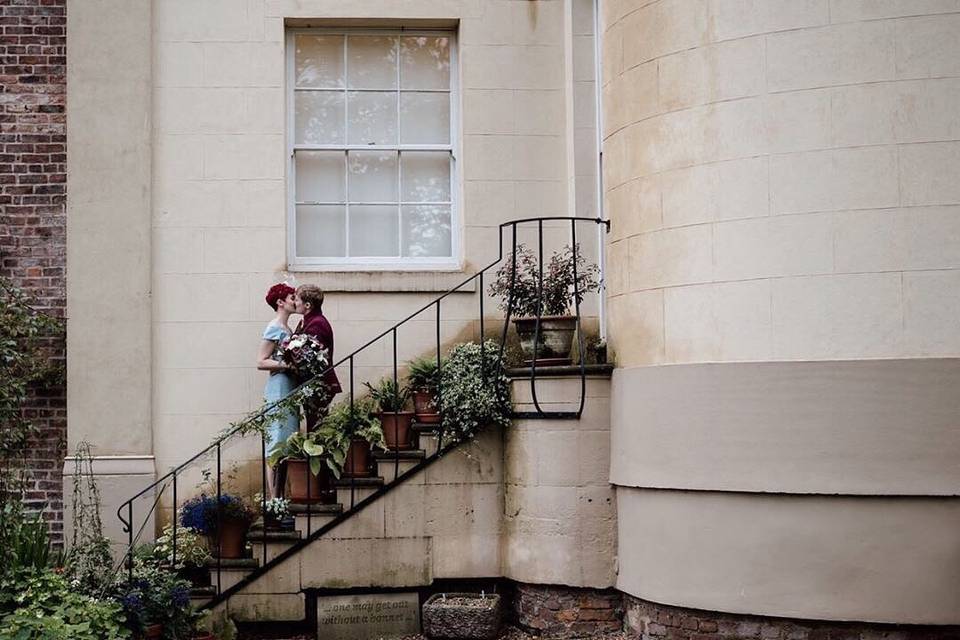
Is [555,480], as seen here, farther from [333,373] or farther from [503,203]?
[503,203]

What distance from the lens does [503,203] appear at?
9664 mm

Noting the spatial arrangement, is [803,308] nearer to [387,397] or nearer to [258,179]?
[387,397]

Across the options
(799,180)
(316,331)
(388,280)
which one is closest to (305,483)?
(316,331)

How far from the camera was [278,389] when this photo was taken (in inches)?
355

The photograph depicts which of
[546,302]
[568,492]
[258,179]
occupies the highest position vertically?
[258,179]

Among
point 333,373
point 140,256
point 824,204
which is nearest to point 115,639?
point 333,373

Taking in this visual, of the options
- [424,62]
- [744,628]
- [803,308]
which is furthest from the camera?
[424,62]

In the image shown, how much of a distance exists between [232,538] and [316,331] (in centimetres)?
148

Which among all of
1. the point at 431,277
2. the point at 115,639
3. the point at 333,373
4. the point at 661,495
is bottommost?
the point at 115,639

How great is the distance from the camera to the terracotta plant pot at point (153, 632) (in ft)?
25.1

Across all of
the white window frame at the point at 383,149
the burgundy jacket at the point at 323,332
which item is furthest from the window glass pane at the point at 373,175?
the burgundy jacket at the point at 323,332

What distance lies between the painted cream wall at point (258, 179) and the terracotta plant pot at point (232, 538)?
2.53ft

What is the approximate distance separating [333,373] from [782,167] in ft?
11.2

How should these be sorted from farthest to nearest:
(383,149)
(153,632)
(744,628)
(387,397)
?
(383,149)
(387,397)
(153,632)
(744,628)
